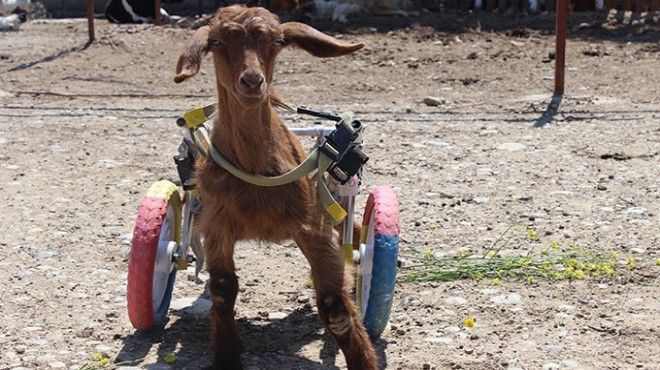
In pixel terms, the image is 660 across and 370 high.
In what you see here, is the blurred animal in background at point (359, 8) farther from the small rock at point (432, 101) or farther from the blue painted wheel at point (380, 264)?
the blue painted wheel at point (380, 264)

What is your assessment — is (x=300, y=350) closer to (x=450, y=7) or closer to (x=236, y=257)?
(x=236, y=257)

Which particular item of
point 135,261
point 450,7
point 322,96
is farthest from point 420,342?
point 450,7

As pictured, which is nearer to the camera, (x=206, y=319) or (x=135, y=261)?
(x=135, y=261)

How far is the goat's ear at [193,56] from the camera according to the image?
4.31 meters

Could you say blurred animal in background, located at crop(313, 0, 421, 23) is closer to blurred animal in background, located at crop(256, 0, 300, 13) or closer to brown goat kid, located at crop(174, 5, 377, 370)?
blurred animal in background, located at crop(256, 0, 300, 13)

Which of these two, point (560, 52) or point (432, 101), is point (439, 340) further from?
point (560, 52)

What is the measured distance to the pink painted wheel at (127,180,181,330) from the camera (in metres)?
4.89

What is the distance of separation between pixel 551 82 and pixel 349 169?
719 cm

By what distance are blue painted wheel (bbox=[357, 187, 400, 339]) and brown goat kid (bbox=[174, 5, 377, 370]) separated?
220 millimetres

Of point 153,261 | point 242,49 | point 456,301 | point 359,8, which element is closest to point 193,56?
point 242,49

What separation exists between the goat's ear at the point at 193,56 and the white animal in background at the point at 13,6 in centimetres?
1235

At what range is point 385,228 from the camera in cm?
489

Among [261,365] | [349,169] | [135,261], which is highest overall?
[349,169]

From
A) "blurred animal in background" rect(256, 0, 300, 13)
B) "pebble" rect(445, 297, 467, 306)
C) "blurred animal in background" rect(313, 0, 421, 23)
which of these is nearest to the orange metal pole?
"blurred animal in background" rect(313, 0, 421, 23)
